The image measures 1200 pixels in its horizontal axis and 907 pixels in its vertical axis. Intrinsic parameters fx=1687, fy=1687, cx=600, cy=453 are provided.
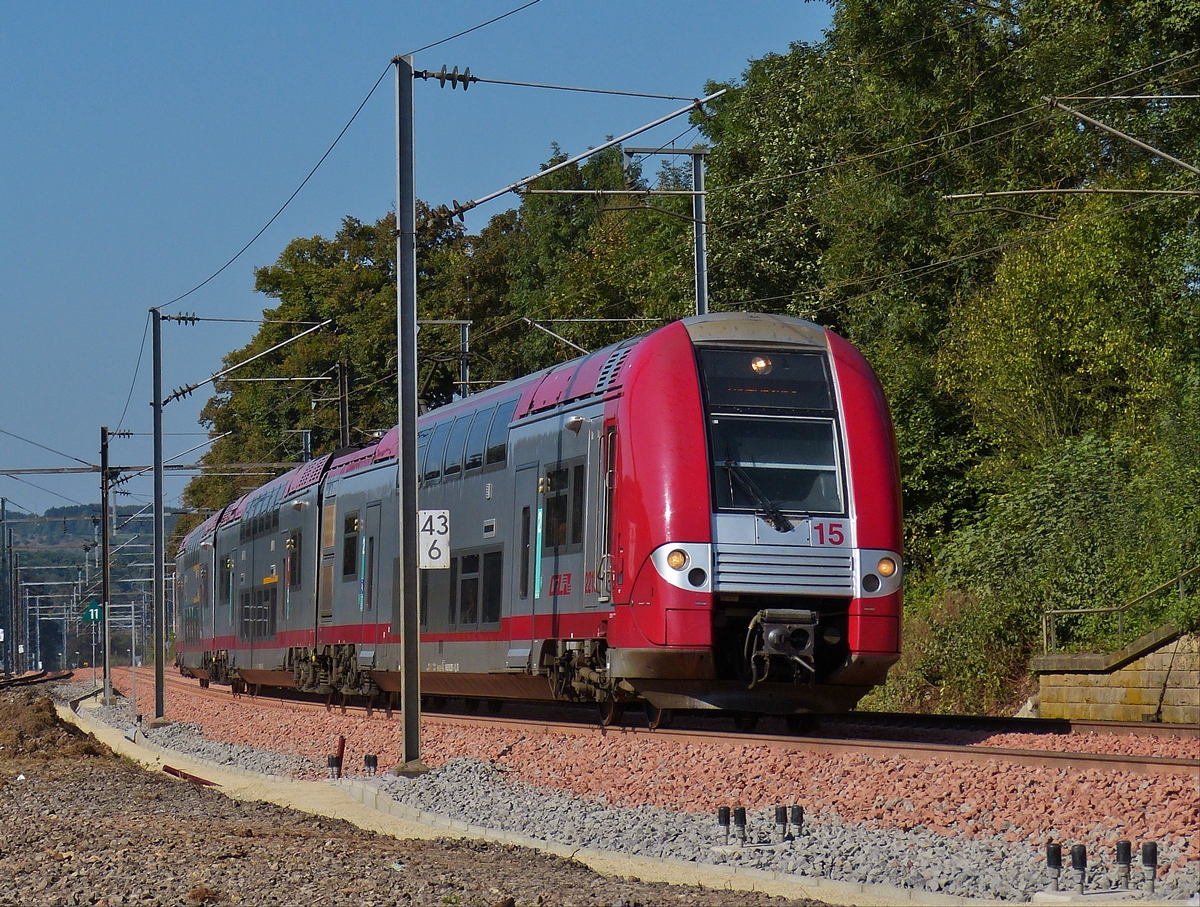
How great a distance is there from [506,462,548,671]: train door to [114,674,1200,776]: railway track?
35.6 inches

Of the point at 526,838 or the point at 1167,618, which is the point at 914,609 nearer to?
the point at 1167,618

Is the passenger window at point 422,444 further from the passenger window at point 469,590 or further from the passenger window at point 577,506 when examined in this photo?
the passenger window at point 577,506

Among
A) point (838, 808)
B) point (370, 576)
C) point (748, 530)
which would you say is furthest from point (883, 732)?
point (370, 576)

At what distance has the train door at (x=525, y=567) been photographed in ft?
58.7

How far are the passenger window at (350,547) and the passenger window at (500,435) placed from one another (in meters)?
5.84

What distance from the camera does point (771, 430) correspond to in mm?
15602

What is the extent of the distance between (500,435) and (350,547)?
671cm

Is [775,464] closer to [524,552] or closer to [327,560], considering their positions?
[524,552]

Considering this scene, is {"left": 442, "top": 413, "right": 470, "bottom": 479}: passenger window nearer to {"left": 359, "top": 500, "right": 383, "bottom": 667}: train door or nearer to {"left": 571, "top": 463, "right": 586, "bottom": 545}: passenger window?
{"left": 359, "top": 500, "right": 383, "bottom": 667}: train door

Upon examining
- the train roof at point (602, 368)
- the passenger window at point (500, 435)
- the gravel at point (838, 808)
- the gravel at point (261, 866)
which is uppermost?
the train roof at point (602, 368)

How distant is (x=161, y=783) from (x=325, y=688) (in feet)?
30.1

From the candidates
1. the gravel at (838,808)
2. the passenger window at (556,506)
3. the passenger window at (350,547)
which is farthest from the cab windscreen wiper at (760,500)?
the passenger window at (350,547)

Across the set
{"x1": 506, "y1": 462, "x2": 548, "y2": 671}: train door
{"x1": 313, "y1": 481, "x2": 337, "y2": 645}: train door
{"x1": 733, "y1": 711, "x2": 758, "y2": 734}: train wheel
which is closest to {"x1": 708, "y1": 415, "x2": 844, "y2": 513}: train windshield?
{"x1": 733, "y1": 711, "x2": 758, "y2": 734}: train wheel

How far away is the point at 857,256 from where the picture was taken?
39.0 m
